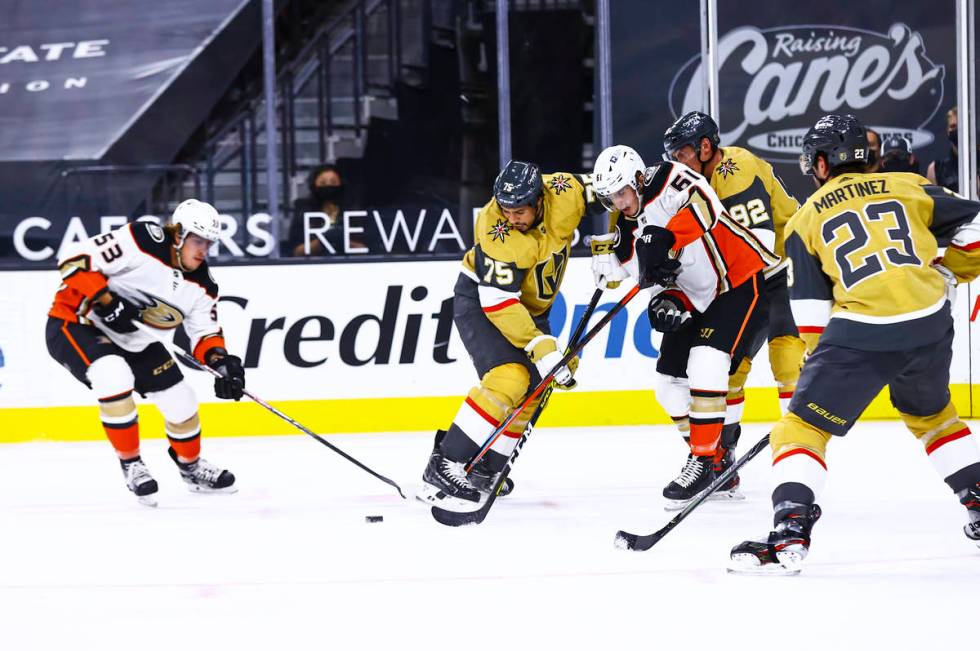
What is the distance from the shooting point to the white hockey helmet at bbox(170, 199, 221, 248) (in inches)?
150

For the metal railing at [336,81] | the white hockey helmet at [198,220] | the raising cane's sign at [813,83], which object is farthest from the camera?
the metal railing at [336,81]

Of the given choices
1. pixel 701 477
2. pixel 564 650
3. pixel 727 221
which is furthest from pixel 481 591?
pixel 727 221

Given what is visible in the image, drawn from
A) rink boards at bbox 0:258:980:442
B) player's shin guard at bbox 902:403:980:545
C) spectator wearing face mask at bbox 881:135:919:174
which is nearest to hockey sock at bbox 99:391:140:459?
rink boards at bbox 0:258:980:442

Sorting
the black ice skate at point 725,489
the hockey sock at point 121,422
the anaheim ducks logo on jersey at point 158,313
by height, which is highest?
the anaheim ducks logo on jersey at point 158,313

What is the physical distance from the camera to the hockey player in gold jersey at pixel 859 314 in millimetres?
2600

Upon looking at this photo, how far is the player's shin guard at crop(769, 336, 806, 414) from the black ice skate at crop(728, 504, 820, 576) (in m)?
1.29

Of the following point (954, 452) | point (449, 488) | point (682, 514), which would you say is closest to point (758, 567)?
point (682, 514)

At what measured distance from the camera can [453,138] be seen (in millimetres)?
7094

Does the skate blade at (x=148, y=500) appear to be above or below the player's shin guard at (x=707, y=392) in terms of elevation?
below

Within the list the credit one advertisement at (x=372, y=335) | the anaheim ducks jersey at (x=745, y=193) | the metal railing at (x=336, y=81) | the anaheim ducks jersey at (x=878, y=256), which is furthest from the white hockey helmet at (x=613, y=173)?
the metal railing at (x=336, y=81)

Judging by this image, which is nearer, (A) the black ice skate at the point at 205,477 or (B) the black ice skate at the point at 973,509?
(B) the black ice skate at the point at 973,509

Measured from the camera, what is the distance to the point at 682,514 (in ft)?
9.46

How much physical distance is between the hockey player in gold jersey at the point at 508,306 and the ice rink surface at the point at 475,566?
18 centimetres

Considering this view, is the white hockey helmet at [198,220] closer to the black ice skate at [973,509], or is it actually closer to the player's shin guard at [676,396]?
the player's shin guard at [676,396]
